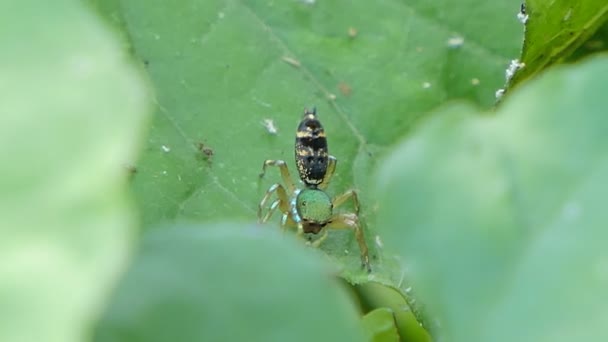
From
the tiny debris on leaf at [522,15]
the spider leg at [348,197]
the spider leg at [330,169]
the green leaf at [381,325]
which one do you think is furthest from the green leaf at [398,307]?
the tiny debris on leaf at [522,15]

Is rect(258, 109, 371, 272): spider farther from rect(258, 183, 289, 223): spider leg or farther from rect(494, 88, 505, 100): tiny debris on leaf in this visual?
rect(494, 88, 505, 100): tiny debris on leaf

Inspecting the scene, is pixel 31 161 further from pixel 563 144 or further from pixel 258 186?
pixel 258 186

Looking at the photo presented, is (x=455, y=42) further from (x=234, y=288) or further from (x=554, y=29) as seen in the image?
(x=234, y=288)

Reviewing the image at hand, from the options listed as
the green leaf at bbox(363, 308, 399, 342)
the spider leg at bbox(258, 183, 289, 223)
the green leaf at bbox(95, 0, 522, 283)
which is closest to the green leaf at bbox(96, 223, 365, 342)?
the green leaf at bbox(363, 308, 399, 342)

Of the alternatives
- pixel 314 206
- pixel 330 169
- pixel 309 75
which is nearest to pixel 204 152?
pixel 309 75

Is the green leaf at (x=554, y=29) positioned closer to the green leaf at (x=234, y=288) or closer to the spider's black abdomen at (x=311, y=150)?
the spider's black abdomen at (x=311, y=150)

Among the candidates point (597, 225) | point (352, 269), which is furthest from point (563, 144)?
point (352, 269)
